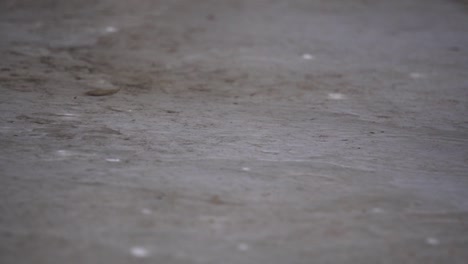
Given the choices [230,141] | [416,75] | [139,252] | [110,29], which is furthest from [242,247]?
[110,29]

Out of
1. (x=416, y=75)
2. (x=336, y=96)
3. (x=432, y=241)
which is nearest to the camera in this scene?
(x=432, y=241)

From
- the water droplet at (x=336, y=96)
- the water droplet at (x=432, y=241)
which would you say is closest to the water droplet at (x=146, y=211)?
the water droplet at (x=432, y=241)

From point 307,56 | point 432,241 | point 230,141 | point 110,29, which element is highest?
point 110,29

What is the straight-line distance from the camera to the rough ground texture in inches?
75.5

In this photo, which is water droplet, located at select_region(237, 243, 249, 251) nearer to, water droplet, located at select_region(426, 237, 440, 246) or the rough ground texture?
the rough ground texture

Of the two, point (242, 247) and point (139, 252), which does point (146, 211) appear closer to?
point (139, 252)

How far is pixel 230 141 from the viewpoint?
9.11 feet

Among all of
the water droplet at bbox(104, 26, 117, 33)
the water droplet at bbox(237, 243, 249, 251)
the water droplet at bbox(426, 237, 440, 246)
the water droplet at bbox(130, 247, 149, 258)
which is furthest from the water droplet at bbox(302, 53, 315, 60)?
the water droplet at bbox(130, 247, 149, 258)

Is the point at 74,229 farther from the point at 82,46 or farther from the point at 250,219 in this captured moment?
the point at 82,46

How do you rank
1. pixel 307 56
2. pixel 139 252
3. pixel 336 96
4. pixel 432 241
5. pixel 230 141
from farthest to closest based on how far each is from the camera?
pixel 307 56 < pixel 336 96 < pixel 230 141 < pixel 432 241 < pixel 139 252

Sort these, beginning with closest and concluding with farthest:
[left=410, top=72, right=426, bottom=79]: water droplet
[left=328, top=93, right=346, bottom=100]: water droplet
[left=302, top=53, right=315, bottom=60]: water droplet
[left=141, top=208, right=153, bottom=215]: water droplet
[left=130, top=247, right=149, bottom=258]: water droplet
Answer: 1. [left=130, top=247, right=149, bottom=258]: water droplet
2. [left=141, top=208, right=153, bottom=215]: water droplet
3. [left=328, top=93, right=346, bottom=100]: water droplet
4. [left=410, top=72, right=426, bottom=79]: water droplet
5. [left=302, top=53, right=315, bottom=60]: water droplet

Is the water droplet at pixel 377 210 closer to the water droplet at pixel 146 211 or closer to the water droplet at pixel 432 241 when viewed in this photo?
the water droplet at pixel 432 241

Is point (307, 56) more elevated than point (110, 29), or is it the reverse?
point (110, 29)

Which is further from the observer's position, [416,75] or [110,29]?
[110,29]
